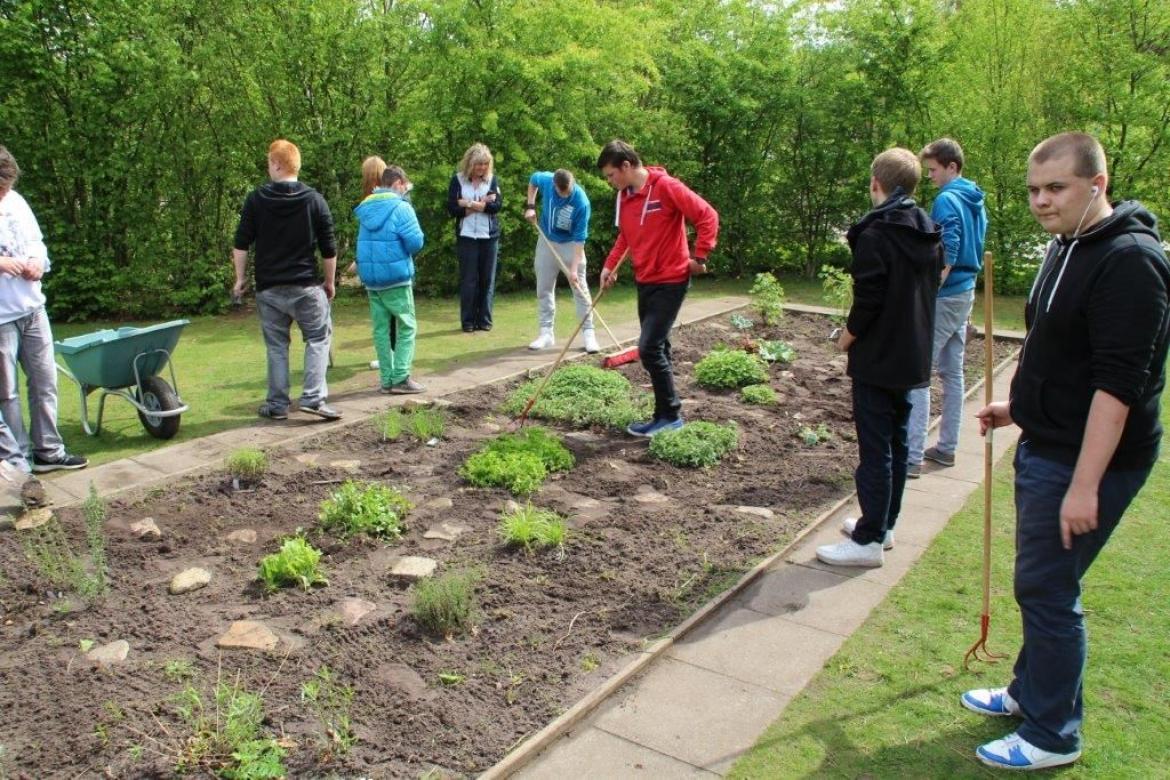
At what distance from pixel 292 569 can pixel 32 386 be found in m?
2.91

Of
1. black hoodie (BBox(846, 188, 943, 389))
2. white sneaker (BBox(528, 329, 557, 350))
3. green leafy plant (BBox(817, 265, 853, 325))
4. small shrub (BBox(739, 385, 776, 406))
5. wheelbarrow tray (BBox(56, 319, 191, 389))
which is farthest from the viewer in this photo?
green leafy plant (BBox(817, 265, 853, 325))

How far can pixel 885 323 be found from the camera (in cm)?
466

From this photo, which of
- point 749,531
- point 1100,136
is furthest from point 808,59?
point 749,531

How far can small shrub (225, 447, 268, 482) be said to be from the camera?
5766 mm

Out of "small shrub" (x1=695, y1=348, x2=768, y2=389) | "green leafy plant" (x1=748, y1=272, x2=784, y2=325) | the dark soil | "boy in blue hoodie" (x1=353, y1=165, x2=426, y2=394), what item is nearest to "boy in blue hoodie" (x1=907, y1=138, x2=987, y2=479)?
the dark soil

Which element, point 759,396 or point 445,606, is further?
point 759,396

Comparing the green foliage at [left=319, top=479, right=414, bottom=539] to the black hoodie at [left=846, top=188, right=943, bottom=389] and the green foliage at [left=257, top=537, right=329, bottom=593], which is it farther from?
the black hoodie at [left=846, top=188, right=943, bottom=389]

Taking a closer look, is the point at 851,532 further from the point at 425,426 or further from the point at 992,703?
the point at 425,426

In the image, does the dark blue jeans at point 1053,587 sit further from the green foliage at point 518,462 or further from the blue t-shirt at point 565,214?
the blue t-shirt at point 565,214

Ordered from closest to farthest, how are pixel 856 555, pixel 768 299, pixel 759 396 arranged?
pixel 856 555
pixel 759 396
pixel 768 299

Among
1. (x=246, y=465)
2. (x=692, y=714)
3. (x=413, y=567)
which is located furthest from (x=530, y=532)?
(x=246, y=465)

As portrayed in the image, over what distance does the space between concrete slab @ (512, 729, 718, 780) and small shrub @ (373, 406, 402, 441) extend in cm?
369

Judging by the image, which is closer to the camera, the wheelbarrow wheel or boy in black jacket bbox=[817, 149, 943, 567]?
boy in black jacket bbox=[817, 149, 943, 567]

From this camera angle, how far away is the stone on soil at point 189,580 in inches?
176
